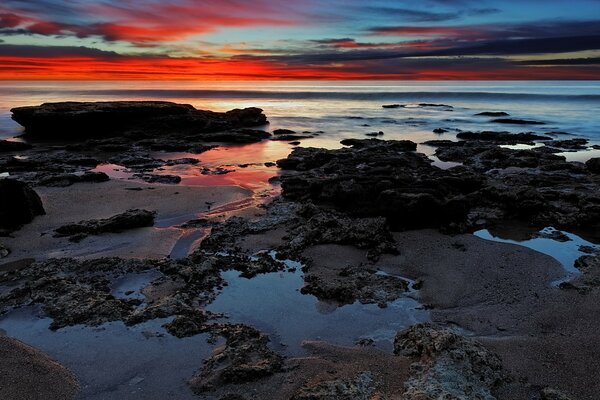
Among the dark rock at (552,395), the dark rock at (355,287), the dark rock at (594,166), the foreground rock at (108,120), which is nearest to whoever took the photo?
the dark rock at (552,395)

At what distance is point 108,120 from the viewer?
95.4ft

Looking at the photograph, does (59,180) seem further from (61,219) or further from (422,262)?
(422,262)

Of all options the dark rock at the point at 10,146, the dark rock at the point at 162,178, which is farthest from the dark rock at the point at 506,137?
the dark rock at the point at 10,146

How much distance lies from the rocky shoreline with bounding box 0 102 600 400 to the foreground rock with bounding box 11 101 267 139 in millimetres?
12944

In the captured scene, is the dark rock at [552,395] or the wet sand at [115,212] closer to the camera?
the dark rock at [552,395]

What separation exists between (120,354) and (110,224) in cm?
493

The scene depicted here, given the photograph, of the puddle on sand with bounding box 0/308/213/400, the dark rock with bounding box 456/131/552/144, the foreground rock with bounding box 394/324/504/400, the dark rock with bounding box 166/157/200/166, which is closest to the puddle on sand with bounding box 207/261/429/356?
the foreground rock with bounding box 394/324/504/400

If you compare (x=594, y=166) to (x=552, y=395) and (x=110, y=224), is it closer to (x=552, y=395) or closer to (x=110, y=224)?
(x=552, y=395)

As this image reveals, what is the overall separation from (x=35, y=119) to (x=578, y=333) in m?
30.1

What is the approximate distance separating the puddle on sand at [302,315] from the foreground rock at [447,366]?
431 millimetres

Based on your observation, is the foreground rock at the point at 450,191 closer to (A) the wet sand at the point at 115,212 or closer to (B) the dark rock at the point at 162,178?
(A) the wet sand at the point at 115,212

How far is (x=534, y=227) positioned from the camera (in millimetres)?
10328

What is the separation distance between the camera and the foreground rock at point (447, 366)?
14.7 ft

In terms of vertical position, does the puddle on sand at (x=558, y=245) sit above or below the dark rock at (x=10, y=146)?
below
